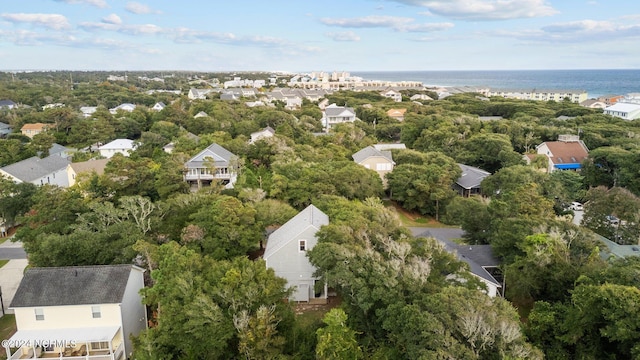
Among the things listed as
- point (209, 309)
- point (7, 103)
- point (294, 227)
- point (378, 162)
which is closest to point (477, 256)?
point (294, 227)

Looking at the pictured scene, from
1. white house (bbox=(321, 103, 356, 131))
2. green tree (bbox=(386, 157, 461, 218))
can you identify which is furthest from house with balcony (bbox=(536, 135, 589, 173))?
white house (bbox=(321, 103, 356, 131))

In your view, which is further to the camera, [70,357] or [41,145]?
[41,145]

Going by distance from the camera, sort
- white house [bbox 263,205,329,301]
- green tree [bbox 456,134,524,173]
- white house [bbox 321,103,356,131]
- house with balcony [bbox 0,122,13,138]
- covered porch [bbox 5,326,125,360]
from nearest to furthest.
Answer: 1. covered porch [bbox 5,326,125,360]
2. white house [bbox 263,205,329,301]
3. green tree [bbox 456,134,524,173]
4. house with balcony [bbox 0,122,13,138]
5. white house [bbox 321,103,356,131]

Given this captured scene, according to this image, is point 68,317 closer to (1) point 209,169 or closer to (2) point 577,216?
(1) point 209,169

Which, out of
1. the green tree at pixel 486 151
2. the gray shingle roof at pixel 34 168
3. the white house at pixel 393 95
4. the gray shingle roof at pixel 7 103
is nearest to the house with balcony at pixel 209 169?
the gray shingle roof at pixel 34 168

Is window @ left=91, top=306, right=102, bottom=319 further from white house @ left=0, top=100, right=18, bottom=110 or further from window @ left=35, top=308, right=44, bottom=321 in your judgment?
white house @ left=0, top=100, right=18, bottom=110
